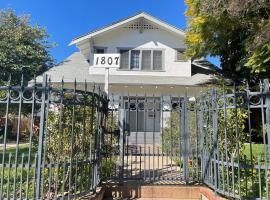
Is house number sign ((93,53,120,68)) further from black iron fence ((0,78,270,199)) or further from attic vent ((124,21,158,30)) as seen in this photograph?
attic vent ((124,21,158,30))

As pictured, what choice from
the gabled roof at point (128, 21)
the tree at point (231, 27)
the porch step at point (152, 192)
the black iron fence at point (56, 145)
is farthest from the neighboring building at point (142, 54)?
the black iron fence at point (56, 145)

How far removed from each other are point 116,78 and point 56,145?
1242 cm

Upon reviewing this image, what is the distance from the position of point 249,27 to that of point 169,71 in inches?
369

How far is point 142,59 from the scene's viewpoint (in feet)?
65.8

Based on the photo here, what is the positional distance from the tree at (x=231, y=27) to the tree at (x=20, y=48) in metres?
16.6

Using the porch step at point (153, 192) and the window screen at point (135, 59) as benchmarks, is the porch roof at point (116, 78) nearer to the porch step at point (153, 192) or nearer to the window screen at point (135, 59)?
the window screen at point (135, 59)

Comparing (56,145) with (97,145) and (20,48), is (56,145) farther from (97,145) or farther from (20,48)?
(20,48)

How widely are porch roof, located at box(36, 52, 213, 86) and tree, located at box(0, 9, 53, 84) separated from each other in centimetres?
686

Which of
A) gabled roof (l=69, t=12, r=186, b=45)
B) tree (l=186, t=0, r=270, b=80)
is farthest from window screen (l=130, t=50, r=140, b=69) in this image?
tree (l=186, t=0, r=270, b=80)

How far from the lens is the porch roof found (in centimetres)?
1847


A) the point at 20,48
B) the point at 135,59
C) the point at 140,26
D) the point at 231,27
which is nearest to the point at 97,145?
the point at 231,27

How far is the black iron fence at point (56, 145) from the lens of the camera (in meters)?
5.31

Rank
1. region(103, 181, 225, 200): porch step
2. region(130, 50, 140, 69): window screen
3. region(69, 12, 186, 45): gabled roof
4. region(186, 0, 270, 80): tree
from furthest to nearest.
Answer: region(130, 50, 140, 69): window screen → region(69, 12, 186, 45): gabled roof → region(186, 0, 270, 80): tree → region(103, 181, 225, 200): porch step

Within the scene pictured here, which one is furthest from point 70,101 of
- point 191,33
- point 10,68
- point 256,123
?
point 10,68
